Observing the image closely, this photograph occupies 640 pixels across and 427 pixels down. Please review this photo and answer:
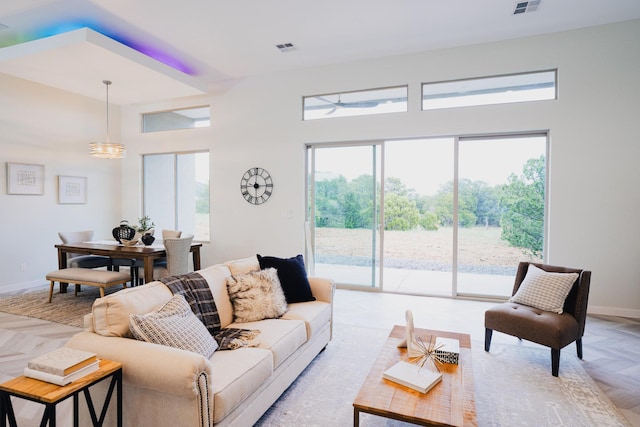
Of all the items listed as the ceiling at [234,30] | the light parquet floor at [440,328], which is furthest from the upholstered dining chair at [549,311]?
the ceiling at [234,30]

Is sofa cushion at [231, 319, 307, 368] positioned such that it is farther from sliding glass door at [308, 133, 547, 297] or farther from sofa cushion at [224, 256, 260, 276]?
sliding glass door at [308, 133, 547, 297]

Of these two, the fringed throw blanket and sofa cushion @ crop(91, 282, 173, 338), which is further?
the fringed throw blanket

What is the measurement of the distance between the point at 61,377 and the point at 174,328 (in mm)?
522

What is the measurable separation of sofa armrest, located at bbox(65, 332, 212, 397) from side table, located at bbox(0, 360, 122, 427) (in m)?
0.06

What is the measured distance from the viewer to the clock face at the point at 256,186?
19.8ft

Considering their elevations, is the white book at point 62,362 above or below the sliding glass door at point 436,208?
→ below

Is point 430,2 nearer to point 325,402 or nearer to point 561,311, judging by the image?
point 561,311

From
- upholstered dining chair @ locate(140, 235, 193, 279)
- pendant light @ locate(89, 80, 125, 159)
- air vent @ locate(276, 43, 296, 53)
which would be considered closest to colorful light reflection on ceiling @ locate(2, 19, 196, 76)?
pendant light @ locate(89, 80, 125, 159)

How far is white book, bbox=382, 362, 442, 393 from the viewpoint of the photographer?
1.88m

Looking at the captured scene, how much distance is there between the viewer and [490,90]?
4.85 meters

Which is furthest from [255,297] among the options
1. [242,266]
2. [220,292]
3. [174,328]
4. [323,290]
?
[174,328]

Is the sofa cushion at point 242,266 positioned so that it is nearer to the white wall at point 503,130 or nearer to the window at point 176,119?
the white wall at point 503,130

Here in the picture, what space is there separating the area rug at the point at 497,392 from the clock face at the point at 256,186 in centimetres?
331

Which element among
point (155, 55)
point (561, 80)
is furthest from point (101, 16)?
point (561, 80)
